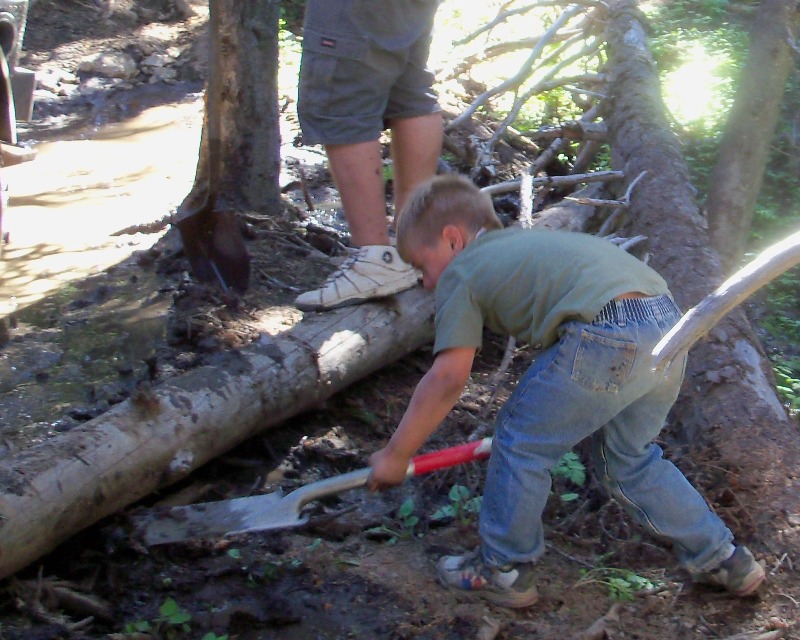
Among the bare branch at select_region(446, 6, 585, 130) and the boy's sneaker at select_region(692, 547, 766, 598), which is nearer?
the boy's sneaker at select_region(692, 547, 766, 598)

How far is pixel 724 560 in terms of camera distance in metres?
2.39

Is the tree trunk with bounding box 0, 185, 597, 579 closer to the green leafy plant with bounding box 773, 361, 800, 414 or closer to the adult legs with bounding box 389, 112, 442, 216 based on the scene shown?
the adult legs with bounding box 389, 112, 442, 216

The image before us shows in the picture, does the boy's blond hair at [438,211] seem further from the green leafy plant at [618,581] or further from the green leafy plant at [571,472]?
the green leafy plant at [618,581]

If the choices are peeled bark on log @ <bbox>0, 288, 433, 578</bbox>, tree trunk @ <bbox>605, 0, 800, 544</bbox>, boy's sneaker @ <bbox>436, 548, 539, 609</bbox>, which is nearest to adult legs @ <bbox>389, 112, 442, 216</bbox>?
peeled bark on log @ <bbox>0, 288, 433, 578</bbox>

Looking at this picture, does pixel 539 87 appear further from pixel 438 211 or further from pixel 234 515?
pixel 234 515

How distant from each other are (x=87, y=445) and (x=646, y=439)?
153 centimetres

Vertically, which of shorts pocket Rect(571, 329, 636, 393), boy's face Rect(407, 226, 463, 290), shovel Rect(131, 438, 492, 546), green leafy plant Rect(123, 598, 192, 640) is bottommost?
green leafy plant Rect(123, 598, 192, 640)

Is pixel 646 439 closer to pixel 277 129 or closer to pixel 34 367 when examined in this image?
pixel 34 367

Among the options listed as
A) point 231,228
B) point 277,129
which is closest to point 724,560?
point 231,228

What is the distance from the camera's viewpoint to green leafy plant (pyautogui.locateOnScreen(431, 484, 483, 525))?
281 centimetres

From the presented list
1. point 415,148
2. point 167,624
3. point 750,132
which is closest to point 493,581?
point 167,624

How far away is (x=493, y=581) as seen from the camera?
2455 millimetres

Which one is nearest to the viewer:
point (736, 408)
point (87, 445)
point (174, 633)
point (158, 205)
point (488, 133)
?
point (174, 633)

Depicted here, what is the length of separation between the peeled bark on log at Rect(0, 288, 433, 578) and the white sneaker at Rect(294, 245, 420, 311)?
0.05m
